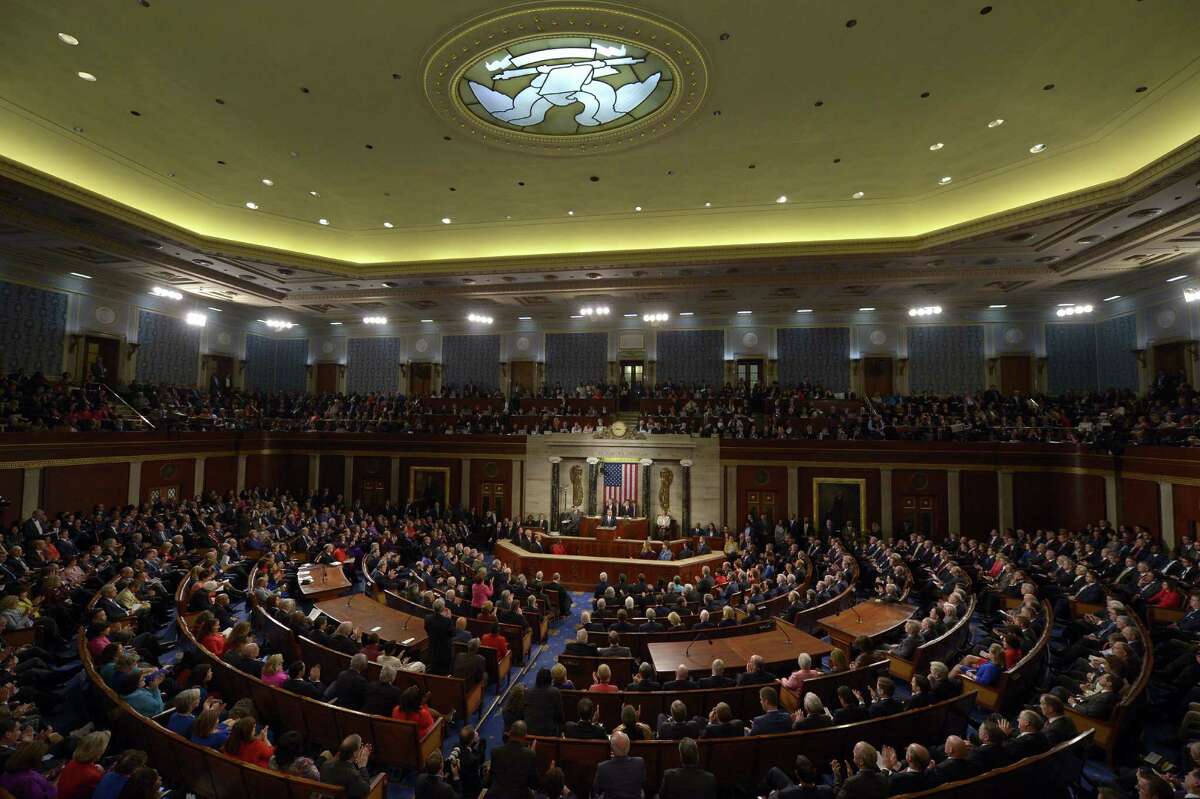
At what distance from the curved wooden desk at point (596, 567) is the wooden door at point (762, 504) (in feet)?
12.8

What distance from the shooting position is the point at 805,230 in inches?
665

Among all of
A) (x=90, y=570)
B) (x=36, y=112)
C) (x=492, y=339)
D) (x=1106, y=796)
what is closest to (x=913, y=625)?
(x=1106, y=796)

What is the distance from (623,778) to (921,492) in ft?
55.6

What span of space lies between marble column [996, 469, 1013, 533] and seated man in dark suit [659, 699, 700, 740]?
1662 cm

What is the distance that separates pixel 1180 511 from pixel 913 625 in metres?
10.0

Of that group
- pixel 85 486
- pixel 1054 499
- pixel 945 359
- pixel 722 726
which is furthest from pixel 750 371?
pixel 85 486

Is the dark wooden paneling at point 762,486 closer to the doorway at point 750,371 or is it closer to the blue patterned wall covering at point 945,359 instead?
the doorway at point 750,371

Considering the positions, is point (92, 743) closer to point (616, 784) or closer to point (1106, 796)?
point (616, 784)

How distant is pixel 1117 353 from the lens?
2030 cm

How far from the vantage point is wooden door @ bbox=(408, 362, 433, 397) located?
26.4 metres

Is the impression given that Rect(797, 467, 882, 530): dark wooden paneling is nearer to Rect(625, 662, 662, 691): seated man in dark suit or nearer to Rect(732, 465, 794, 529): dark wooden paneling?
Rect(732, 465, 794, 529): dark wooden paneling

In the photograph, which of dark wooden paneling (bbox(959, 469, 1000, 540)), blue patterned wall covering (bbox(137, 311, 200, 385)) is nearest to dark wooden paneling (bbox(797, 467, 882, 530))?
dark wooden paneling (bbox(959, 469, 1000, 540))

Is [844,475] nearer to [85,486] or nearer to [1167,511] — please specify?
[1167,511]

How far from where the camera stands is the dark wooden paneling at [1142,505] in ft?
45.4
